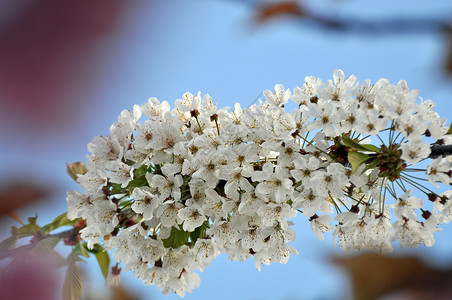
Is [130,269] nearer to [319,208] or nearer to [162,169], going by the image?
[162,169]

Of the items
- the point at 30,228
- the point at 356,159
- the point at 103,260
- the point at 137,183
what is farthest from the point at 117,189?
the point at 356,159

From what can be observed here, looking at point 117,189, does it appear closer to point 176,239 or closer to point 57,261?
point 176,239

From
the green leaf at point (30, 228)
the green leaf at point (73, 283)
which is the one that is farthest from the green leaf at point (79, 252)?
the green leaf at point (30, 228)

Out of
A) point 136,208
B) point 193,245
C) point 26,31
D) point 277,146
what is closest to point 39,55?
point 26,31

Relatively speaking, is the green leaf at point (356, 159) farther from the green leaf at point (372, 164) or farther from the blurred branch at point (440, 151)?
the blurred branch at point (440, 151)

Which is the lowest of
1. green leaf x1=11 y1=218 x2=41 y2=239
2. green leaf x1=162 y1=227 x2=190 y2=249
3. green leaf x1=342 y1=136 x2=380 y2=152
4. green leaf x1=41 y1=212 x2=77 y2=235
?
green leaf x1=162 y1=227 x2=190 y2=249

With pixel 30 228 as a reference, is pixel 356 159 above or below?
above

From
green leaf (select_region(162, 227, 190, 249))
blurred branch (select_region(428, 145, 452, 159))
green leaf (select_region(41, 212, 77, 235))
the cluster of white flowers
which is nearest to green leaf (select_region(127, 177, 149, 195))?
the cluster of white flowers

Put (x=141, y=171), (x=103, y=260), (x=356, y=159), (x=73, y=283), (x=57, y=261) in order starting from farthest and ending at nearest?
(x=103, y=260) < (x=73, y=283) < (x=141, y=171) < (x=356, y=159) < (x=57, y=261)

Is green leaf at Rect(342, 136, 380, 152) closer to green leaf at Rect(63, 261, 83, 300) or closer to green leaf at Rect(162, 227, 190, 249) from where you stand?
green leaf at Rect(162, 227, 190, 249)
